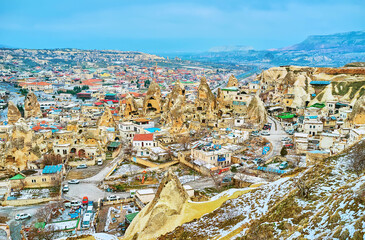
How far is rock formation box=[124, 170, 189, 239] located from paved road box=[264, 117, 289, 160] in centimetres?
1708

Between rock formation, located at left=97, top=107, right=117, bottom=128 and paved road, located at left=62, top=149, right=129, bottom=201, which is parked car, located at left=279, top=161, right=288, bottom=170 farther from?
rock formation, located at left=97, top=107, right=117, bottom=128

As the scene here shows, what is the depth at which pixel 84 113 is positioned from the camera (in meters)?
49.9

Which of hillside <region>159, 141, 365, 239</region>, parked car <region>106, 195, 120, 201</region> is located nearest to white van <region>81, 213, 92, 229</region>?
parked car <region>106, 195, 120, 201</region>

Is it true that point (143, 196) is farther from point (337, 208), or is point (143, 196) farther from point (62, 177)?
point (337, 208)

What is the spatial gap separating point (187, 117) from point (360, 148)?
3139cm

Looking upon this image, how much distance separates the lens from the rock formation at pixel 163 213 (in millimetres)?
13664

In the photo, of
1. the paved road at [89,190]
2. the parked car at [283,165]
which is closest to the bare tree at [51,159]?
the paved road at [89,190]

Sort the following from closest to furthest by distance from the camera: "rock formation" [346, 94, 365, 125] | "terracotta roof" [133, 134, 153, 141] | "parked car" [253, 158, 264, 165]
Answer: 1. "parked car" [253, 158, 264, 165]
2. "rock formation" [346, 94, 365, 125]
3. "terracotta roof" [133, 134, 153, 141]

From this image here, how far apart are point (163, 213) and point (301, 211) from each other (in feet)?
20.1

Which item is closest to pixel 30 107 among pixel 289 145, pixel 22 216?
pixel 22 216

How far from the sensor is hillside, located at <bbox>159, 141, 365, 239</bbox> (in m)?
8.18

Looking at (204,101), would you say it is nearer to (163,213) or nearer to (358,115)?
(358,115)

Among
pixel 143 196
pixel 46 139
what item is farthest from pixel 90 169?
pixel 143 196

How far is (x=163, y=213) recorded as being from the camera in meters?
14.0
